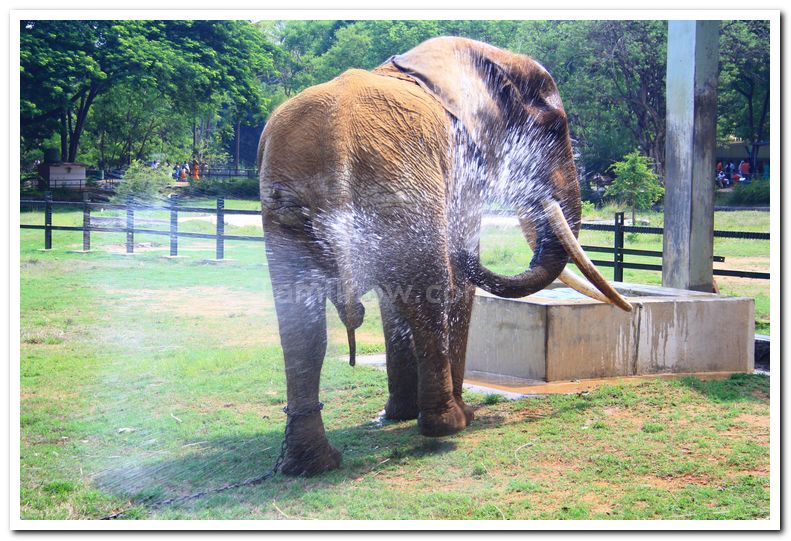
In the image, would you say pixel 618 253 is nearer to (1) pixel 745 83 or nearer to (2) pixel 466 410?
(2) pixel 466 410

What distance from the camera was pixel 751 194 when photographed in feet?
84.0

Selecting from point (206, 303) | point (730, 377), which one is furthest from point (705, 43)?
point (206, 303)

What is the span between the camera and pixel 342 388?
277 inches

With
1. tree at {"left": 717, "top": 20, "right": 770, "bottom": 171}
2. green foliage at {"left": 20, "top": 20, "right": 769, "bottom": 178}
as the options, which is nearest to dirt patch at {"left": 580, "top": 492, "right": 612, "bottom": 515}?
green foliage at {"left": 20, "top": 20, "right": 769, "bottom": 178}

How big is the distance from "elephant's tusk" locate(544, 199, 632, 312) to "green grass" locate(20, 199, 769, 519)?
Answer: 2.81ft

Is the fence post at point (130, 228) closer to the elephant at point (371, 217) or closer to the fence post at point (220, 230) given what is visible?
the fence post at point (220, 230)

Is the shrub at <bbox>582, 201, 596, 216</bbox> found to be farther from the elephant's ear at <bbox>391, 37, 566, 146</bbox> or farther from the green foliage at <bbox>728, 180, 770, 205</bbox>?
the elephant's ear at <bbox>391, 37, 566, 146</bbox>

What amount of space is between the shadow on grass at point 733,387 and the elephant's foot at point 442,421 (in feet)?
7.37

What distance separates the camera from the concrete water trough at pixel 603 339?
687 centimetres

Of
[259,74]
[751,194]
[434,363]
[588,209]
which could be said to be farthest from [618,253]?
[751,194]

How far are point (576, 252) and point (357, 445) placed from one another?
5.69ft

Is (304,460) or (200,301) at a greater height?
(200,301)

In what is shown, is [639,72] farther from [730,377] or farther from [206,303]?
[730,377]

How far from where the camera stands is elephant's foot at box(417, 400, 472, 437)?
5109mm
